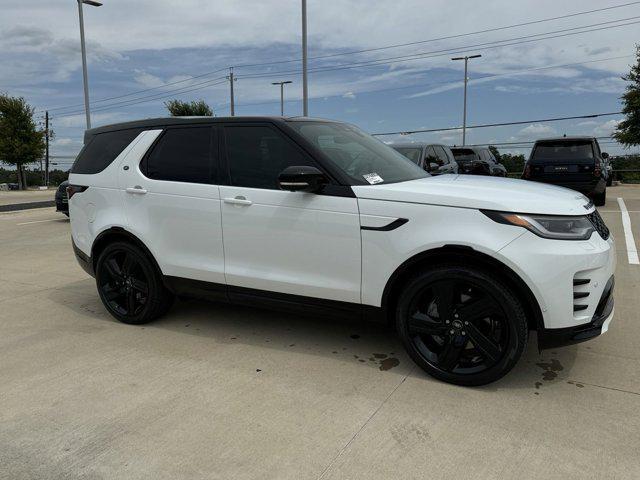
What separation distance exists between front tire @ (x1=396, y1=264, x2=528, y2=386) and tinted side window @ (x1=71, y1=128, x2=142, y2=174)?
2822 millimetres

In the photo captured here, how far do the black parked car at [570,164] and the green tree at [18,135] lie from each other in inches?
1290

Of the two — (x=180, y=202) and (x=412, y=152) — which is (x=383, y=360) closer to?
(x=180, y=202)

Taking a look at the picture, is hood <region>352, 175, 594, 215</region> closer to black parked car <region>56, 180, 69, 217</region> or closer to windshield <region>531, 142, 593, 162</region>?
windshield <region>531, 142, 593, 162</region>

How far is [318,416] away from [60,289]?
14.1ft

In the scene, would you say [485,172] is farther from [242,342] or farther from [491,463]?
[491,463]

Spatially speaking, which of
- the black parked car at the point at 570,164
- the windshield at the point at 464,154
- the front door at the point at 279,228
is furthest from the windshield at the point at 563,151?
the front door at the point at 279,228

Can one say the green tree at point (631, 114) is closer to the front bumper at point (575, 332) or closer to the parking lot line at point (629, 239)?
the parking lot line at point (629, 239)

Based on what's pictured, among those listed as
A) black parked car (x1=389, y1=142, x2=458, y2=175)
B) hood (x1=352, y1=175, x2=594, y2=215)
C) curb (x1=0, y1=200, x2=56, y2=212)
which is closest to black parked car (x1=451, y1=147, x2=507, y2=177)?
black parked car (x1=389, y1=142, x2=458, y2=175)

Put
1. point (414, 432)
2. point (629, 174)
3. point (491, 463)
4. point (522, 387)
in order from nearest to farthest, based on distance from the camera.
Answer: point (491, 463), point (414, 432), point (522, 387), point (629, 174)

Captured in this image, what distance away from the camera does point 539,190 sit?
339 centimetres

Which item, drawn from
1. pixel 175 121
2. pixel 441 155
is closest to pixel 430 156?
pixel 441 155

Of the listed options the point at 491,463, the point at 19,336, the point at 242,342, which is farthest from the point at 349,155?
the point at 19,336

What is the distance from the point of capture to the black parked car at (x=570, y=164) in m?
12.2

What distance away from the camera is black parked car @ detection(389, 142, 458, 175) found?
9883 mm
